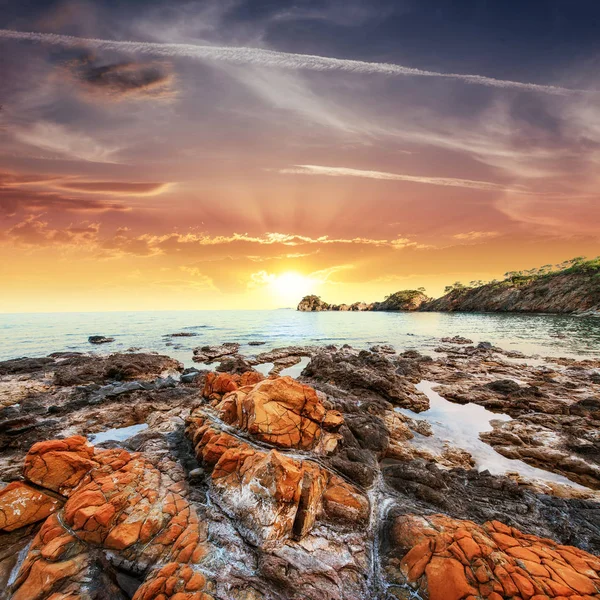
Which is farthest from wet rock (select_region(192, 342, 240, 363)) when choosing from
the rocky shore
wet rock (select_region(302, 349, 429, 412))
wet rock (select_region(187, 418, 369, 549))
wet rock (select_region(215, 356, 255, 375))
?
wet rock (select_region(187, 418, 369, 549))

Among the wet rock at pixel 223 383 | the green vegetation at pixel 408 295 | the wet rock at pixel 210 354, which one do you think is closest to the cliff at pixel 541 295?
the green vegetation at pixel 408 295

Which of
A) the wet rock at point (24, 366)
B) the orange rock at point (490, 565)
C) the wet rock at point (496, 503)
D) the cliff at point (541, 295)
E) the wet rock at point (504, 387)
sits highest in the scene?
the cliff at point (541, 295)

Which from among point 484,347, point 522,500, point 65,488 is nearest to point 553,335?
point 484,347

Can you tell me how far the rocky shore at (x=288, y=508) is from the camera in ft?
17.0

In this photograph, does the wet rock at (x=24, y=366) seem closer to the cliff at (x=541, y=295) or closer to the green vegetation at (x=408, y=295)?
the cliff at (x=541, y=295)

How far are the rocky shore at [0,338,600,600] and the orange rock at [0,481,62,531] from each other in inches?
0.9

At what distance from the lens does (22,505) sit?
20.6ft

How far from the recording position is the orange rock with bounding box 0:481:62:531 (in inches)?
238

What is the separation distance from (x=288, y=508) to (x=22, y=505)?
6.41 metres

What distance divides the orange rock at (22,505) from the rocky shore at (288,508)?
2 cm

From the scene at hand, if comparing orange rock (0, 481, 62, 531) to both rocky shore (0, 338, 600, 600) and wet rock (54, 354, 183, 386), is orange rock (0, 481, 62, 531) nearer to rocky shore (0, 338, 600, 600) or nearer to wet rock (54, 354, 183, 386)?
rocky shore (0, 338, 600, 600)

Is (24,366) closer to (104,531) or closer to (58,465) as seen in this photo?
(58,465)

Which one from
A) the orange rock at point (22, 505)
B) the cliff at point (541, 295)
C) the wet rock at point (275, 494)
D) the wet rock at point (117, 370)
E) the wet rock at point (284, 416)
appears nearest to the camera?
the orange rock at point (22, 505)

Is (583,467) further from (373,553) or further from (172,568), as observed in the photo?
(172,568)
